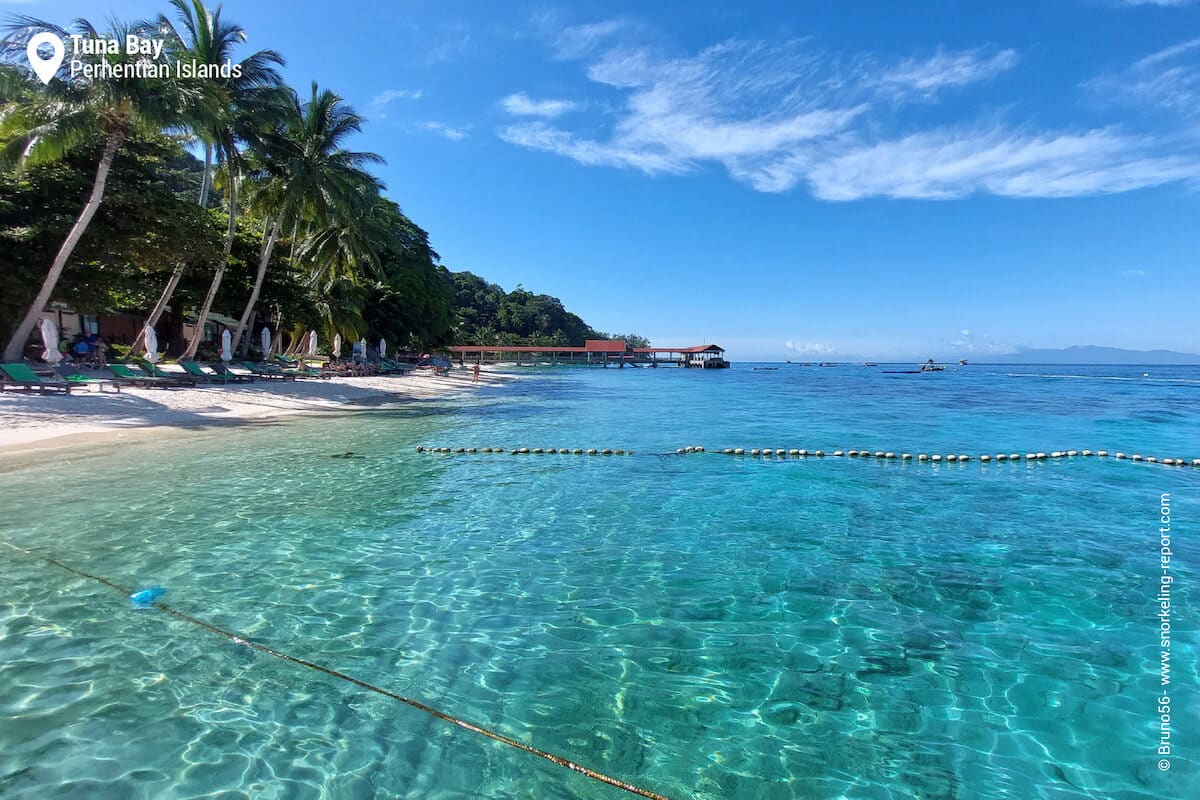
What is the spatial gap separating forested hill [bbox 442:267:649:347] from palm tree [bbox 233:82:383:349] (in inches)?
2313

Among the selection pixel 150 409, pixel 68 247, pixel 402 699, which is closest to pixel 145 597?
pixel 402 699

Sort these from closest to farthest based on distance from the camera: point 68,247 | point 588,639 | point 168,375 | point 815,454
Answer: point 588,639 < point 815,454 < point 68,247 < point 168,375

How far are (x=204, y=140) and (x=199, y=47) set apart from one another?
399 cm

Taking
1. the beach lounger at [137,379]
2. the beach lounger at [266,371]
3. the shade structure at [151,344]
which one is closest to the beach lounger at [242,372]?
A: the beach lounger at [266,371]

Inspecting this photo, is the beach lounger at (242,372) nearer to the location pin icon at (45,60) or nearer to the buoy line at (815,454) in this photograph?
the location pin icon at (45,60)

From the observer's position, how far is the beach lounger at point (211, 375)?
69.4 feet

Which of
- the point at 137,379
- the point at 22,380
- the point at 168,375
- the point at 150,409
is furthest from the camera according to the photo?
the point at 168,375

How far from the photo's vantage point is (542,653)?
13.0ft

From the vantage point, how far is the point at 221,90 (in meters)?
19.2

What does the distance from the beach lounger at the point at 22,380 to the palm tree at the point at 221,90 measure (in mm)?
7545

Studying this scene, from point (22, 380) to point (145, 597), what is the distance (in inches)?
603

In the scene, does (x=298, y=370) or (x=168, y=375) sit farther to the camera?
(x=298, y=370)

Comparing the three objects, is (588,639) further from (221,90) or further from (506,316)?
(506,316)

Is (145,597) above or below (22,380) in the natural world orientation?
below
